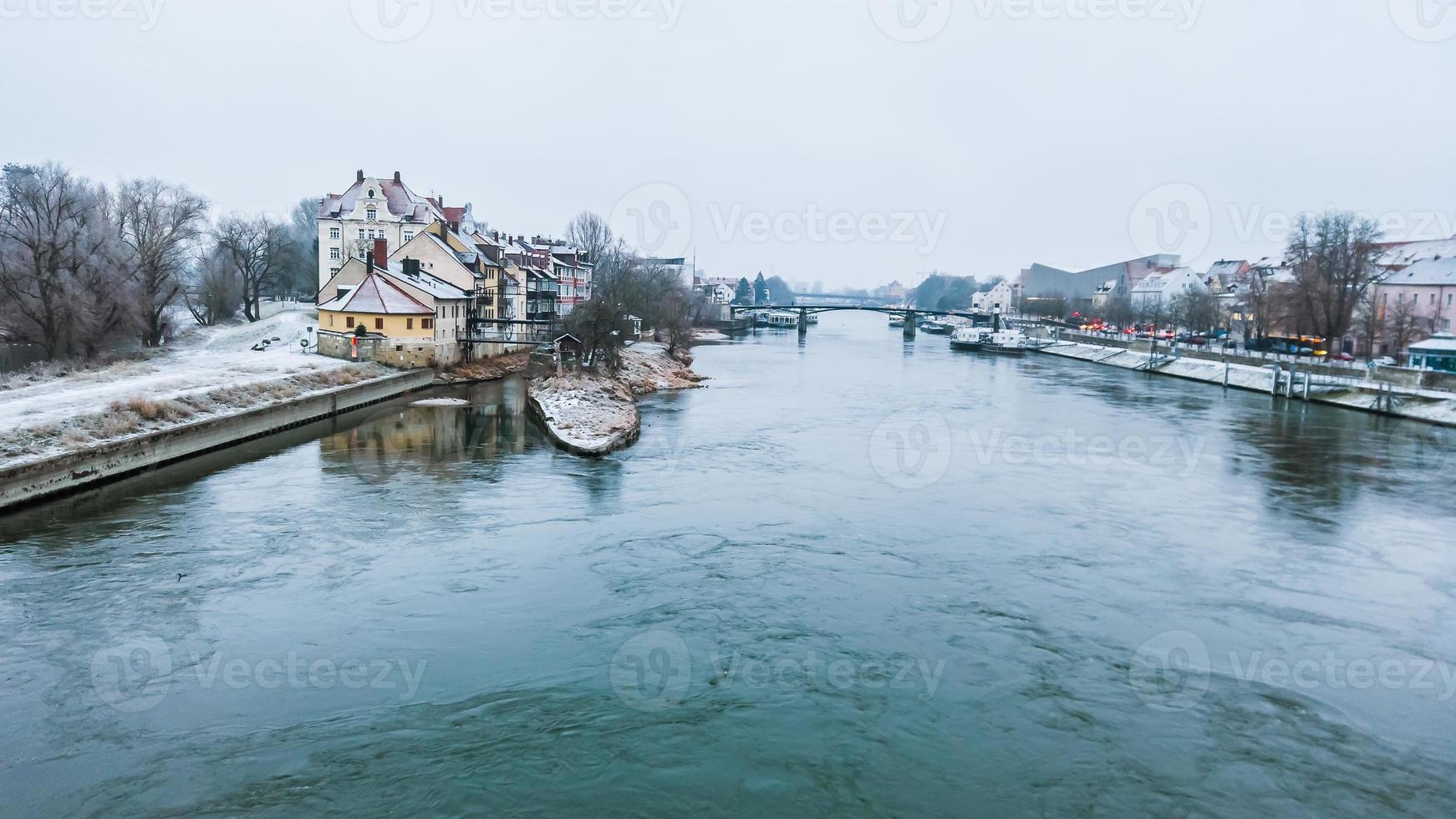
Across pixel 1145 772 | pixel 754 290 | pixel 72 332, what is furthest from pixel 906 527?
pixel 754 290

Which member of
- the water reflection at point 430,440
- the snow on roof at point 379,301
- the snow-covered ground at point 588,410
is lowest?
the water reflection at point 430,440

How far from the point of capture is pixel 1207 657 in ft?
36.3

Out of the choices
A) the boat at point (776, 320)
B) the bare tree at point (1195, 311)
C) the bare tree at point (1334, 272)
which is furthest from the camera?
the boat at point (776, 320)

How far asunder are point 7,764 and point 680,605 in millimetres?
7131

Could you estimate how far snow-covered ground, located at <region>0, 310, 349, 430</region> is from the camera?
2117cm

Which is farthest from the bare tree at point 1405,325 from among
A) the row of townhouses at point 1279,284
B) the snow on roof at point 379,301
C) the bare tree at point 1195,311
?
the snow on roof at point 379,301

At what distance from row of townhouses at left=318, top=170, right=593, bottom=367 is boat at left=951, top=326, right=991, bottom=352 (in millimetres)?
32756

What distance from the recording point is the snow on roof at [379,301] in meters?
36.4

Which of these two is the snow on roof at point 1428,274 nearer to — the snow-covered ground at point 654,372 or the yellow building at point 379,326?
the snow-covered ground at point 654,372

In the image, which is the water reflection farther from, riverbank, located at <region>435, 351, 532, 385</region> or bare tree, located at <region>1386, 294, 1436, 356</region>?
bare tree, located at <region>1386, 294, 1436, 356</region>

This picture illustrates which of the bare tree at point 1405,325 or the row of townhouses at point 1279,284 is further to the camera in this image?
the row of townhouses at point 1279,284

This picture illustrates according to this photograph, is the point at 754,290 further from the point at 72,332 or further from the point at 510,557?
the point at 510,557

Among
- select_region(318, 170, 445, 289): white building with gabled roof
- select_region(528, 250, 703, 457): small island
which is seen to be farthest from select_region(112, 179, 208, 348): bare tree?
select_region(528, 250, 703, 457): small island

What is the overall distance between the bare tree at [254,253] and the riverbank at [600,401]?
27668mm
